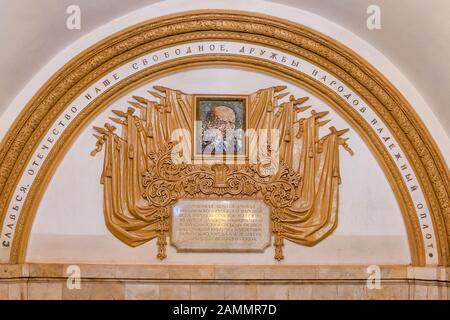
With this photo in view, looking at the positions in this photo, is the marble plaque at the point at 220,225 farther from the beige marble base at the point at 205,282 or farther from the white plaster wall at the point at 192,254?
the beige marble base at the point at 205,282

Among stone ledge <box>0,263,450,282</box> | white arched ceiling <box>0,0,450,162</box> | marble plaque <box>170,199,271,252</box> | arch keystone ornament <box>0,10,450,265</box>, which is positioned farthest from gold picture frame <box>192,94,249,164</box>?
stone ledge <box>0,263,450,282</box>

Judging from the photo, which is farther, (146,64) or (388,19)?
(146,64)

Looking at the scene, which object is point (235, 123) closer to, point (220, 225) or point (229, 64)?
point (229, 64)

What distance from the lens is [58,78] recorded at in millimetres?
6980

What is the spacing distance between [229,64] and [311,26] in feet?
2.73

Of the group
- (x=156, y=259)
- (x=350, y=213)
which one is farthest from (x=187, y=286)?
(x=350, y=213)

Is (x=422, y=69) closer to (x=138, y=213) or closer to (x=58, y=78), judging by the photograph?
(x=138, y=213)

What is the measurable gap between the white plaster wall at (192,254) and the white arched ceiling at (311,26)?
2.12 feet

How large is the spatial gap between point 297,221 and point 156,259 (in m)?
1.31

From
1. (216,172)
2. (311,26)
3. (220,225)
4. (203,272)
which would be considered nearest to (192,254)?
(203,272)

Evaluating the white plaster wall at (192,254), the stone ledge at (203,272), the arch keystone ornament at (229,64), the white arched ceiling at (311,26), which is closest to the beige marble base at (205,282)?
the stone ledge at (203,272)

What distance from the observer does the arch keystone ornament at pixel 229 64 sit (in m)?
6.94

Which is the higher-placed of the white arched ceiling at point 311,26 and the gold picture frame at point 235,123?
the white arched ceiling at point 311,26

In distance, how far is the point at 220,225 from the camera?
22.9 feet
